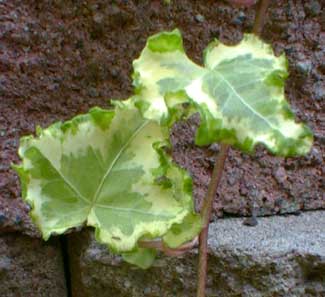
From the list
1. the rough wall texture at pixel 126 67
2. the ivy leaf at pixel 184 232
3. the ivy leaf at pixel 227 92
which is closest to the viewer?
the ivy leaf at pixel 227 92

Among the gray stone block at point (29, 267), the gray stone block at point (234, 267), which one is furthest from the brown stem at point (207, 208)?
the gray stone block at point (29, 267)

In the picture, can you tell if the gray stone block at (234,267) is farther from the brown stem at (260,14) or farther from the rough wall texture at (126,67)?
the brown stem at (260,14)

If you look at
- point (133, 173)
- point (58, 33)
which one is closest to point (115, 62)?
point (58, 33)

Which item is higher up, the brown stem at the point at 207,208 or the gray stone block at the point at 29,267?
the brown stem at the point at 207,208

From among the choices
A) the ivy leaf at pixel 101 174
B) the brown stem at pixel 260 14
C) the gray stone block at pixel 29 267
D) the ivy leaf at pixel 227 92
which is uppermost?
the brown stem at pixel 260 14

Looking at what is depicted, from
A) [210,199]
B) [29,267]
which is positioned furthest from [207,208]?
[29,267]

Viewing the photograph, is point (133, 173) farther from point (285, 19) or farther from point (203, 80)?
point (285, 19)
